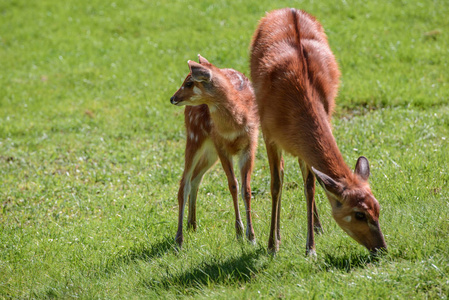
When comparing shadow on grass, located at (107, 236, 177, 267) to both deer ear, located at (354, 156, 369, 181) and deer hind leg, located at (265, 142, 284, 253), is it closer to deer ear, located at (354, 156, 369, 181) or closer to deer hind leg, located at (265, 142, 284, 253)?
deer hind leg, located at (265, 142, 284, 253)

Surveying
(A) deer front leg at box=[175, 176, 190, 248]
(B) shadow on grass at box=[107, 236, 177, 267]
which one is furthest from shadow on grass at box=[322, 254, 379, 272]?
(A) deer front leg at box=[175, 176, 190, 248]

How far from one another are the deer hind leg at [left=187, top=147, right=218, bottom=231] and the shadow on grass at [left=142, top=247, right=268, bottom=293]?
5.28 feet

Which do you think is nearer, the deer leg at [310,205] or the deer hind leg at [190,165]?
the deer leg at [310,205]

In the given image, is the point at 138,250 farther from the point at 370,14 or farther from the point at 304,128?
the point at 370,14

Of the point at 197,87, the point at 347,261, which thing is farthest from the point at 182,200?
the point at 347,261

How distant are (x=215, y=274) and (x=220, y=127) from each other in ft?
7.02

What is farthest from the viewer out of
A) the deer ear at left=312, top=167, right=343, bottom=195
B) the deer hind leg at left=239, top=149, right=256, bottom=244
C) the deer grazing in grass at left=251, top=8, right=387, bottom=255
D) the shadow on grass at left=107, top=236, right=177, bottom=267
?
the deer hind leg at left=239, top=149, right=256, bottom=244

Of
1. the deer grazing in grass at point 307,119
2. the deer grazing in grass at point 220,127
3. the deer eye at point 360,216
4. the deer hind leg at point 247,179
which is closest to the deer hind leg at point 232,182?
the deer grazing in grass at point 220,127

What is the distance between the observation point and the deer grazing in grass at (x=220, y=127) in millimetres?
6509

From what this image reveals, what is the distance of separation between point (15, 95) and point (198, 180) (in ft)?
27.1

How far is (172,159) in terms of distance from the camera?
9281 millimetres

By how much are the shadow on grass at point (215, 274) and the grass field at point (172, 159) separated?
2cm

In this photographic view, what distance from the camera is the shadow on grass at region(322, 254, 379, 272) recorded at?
4.55m

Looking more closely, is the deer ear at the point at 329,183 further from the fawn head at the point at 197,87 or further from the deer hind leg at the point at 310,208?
the fawn head at the point at 197,87
